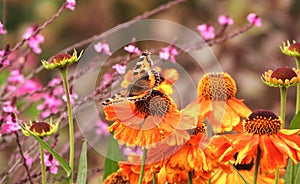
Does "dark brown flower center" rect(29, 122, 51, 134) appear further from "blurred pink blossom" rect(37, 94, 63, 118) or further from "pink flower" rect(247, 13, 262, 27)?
"pink flower" rect(247, 13, 262, 27)

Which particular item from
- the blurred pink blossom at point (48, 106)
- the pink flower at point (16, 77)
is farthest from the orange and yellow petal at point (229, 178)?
the pink flower at point (16, 77)

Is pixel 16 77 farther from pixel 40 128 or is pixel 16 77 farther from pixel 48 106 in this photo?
pixel 40 128

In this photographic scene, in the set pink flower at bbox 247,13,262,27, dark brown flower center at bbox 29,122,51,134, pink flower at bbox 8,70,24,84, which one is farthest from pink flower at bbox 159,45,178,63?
dark brown flower center at bbox 29,122,51,134

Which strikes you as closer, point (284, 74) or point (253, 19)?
point (284, 74)

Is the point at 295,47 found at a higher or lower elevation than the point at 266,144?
higher

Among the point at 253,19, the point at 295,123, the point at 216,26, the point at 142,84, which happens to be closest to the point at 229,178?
the point at 295,123

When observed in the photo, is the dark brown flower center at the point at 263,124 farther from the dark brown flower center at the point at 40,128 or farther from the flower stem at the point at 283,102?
the dark brown flower center at the point at 40,128

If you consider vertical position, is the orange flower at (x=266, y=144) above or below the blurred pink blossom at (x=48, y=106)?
below

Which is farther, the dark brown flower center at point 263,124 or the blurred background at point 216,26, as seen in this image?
the blurred background at point 216,26
